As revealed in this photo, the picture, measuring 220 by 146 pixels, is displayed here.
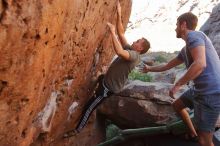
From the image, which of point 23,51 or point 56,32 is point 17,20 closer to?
point 23,51

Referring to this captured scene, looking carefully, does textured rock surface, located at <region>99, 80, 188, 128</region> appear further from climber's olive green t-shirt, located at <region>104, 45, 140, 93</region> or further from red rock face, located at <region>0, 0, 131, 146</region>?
climber's olive green t-shirt, located at <region>104, 45, 140, 93</region>

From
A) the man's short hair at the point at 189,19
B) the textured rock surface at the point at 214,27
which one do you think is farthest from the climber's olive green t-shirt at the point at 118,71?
the textured rock surface at the point at 214,27

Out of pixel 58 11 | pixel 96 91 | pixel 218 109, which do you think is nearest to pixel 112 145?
pixel 96 91

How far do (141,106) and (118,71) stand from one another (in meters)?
2.63

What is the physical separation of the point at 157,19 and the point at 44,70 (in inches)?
1884

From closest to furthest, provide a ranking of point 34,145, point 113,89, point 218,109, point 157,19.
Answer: point 218,109, point 34,145, point 113,89, point 157,19

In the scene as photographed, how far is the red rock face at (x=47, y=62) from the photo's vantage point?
4.57m

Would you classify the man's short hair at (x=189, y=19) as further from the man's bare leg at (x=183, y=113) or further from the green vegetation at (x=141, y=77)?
the green vegetation at (x=141, y=77)

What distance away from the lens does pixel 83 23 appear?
21.0 ft

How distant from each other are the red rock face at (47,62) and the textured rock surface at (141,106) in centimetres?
214

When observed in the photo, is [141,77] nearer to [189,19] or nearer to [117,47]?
[117,47]

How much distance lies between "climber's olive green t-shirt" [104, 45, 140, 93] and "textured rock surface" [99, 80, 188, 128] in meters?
2.35

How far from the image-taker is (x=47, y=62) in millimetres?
5484

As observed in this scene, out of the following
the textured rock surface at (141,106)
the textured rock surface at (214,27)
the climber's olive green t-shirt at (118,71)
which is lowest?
the textured rock surface at (141,106)
